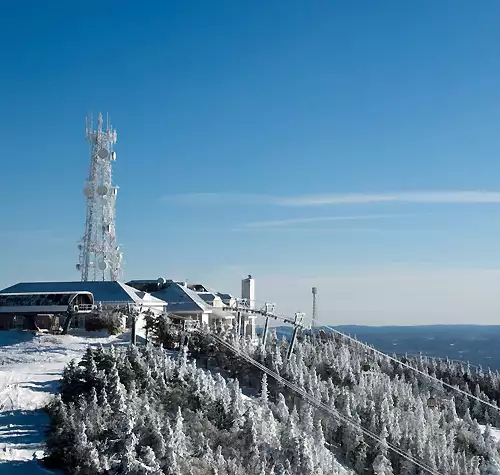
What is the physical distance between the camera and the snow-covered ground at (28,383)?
21.4m

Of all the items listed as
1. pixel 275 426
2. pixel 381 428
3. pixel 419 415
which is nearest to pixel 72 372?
pixel 275 426

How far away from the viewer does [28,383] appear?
95.1 feet

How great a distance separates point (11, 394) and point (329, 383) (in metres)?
17.6

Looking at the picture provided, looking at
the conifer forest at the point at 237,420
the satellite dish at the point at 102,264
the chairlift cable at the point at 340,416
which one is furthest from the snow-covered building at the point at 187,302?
the chairlift cable at the point at 340,416

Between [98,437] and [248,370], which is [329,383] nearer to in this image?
[248,370]

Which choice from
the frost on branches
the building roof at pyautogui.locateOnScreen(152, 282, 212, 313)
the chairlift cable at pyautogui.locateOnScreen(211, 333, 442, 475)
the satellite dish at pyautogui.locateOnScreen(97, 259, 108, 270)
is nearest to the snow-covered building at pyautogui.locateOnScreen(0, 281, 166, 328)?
the building roof at pyautogui.locateOnScreen(152, 282, 212, 313)

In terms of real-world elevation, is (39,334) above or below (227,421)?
above

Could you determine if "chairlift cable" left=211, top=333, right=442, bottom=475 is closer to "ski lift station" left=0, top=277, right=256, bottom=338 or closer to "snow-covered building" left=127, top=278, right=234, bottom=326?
"ski lift station" left=0, top=277, right=256, bottom=338

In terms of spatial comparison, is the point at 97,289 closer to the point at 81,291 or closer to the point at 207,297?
the point at 81,291

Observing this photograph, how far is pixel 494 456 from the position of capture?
38219mm

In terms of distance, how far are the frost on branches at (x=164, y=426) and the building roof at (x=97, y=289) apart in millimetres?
15942

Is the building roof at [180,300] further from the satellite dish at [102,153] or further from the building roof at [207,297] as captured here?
the satellite dish at [102,153]

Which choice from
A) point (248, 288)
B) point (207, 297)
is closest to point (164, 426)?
point (207, 297)

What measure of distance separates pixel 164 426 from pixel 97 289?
94.6 feet
